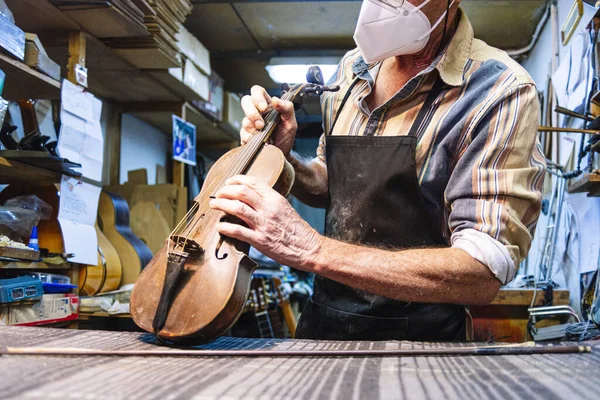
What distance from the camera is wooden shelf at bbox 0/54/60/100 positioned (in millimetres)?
1612

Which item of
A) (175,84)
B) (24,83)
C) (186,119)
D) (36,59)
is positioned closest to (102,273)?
(24,83)

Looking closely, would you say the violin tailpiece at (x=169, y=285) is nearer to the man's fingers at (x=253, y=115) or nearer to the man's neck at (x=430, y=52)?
the man's fingers at (x=253, y=115)

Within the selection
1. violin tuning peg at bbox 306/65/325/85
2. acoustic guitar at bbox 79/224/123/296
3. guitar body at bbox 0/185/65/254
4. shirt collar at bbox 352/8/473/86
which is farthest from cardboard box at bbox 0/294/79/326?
shirt collar at bbox 352/8/473/86

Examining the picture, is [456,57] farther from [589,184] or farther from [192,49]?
[192,49]

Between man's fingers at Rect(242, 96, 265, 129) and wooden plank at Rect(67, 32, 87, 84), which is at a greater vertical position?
wooden plank at Rect(67, 32, 87, 84)

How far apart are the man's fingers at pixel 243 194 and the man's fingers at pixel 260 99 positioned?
365 mm

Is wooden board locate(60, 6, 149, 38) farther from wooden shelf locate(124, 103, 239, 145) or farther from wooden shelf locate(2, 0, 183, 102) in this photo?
wooden shelf locate(124, 103, 239, 145)

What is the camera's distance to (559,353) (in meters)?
0.82

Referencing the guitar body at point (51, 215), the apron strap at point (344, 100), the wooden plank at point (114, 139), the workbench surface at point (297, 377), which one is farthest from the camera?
the wooden plank at point (114, 139)

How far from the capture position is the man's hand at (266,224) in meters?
0.94

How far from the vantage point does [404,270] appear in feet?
3.22

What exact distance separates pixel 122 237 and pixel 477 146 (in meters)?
2.03

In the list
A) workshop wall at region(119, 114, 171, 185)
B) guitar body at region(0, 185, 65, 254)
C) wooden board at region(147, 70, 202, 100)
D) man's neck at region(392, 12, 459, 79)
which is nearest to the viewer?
man's neck at region(392, 12, 459, 79)

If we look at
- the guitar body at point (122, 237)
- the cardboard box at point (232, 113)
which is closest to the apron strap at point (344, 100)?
the guitar body at point (122, 237)
